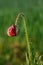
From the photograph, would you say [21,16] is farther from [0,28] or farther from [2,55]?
[0,28]

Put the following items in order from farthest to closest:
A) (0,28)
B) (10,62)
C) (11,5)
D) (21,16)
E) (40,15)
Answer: (11,5), (40,15), (0,28), (10,62), (21,16)

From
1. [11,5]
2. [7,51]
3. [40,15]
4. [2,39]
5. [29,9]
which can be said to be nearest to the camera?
[7,51]

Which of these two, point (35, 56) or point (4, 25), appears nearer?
point (35, 56)

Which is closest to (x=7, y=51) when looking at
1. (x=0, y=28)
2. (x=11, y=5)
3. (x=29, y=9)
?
(x=0, y=28)

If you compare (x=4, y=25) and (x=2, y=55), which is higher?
(x=4, y=25)

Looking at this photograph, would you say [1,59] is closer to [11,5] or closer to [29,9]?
[29,9]

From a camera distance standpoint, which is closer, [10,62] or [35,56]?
[35,56]

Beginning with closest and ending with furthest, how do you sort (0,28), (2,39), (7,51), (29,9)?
1. (7,51)
2. (2,39)
3. (0,28)
4. (29,9)

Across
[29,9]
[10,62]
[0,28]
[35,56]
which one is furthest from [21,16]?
[29,9]

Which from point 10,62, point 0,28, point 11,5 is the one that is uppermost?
point 11,5
